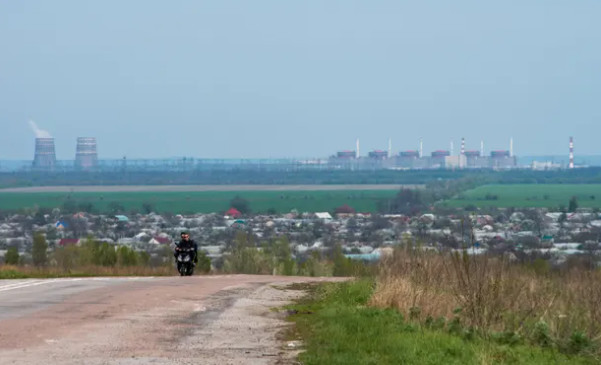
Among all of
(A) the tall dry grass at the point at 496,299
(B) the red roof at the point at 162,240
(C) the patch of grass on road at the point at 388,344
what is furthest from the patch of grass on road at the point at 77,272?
(B) the red roof at the point at 162,240

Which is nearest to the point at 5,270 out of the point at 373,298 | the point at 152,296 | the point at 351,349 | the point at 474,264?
the point at 152,296

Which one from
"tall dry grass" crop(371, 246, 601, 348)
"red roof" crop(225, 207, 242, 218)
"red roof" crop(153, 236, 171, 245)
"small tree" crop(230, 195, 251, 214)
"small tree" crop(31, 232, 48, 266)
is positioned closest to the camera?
"tall dry grass" crop(371, 246, 601, 348)

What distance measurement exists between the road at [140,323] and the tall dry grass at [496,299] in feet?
7.73

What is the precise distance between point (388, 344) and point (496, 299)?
3441 mm

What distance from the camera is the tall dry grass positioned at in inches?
715

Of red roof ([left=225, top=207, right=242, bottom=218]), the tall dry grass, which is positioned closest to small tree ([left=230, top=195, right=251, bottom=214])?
red roof ([left=225, top=207, right=242, bottom=218])

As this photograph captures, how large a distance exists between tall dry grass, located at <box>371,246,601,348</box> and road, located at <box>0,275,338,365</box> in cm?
236

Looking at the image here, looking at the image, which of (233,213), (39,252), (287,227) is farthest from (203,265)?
(233,213)

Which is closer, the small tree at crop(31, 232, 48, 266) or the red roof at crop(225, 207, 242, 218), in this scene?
the small tree at crop(31, 232, 48, 266)

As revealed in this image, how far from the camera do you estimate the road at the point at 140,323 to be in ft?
49.2

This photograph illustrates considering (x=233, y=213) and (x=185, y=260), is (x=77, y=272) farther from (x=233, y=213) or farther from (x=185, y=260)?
(x=233, y=213)

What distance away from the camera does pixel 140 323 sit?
18.7 metres

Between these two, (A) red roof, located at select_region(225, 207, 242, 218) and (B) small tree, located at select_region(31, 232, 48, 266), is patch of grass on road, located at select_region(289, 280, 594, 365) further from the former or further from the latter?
(A) red roof, located at select_region(225, 207, 242, 218)

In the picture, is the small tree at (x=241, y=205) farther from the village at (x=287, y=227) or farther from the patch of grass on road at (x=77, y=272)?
the patch of grass on road at (x=77, y=272)
